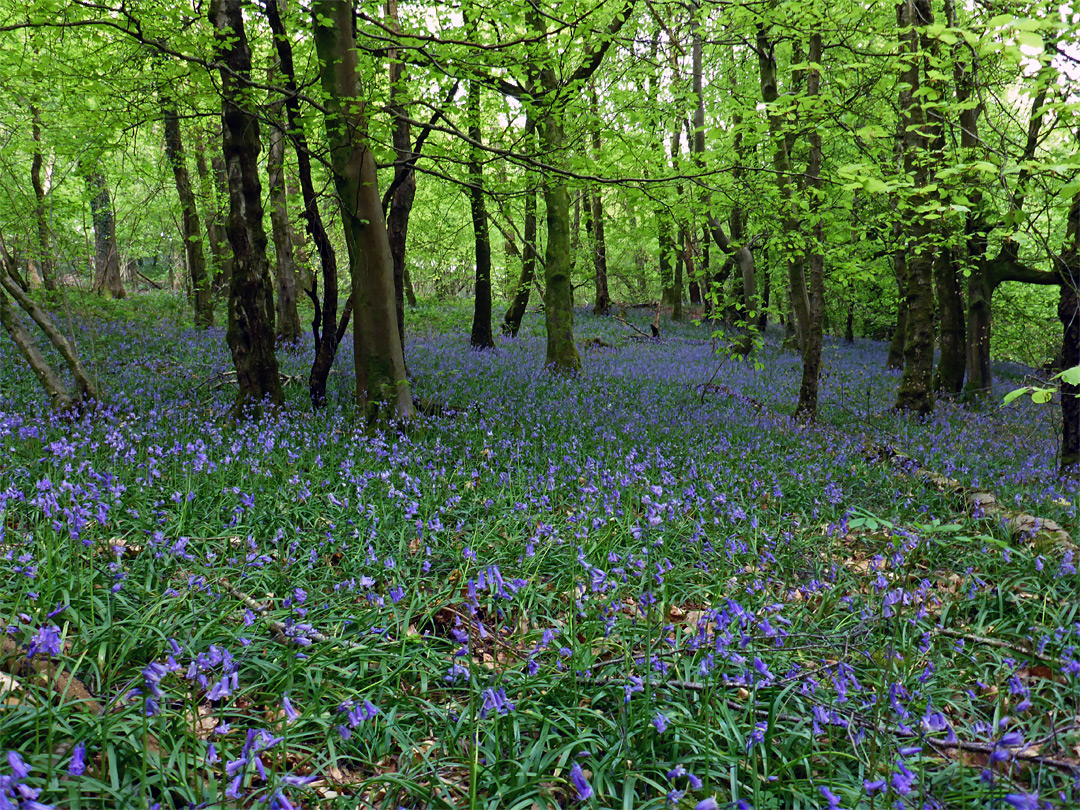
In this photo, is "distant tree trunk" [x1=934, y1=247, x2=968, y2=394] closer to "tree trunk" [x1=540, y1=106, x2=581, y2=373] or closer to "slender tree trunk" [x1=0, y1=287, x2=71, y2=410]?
"tree trunk" [x1=540, y1=106, x2=581, y2=373]

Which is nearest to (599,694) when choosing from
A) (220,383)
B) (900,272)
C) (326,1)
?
(326,1)

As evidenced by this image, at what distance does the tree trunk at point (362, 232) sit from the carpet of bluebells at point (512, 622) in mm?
595

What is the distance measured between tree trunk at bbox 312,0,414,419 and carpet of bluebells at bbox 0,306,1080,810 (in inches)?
23.4

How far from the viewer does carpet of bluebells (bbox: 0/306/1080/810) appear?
207cm

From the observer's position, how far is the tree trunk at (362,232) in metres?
6.60

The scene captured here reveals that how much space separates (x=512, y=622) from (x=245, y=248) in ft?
19.8

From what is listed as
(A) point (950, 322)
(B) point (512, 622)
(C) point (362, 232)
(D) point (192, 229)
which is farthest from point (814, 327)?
(D) point (192, 229)

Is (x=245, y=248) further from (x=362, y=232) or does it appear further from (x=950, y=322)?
(x=950, y=322)

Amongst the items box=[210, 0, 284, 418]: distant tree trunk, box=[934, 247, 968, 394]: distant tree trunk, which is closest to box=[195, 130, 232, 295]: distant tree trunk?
box=[210, 0, 284, 418]: distant tree trunk

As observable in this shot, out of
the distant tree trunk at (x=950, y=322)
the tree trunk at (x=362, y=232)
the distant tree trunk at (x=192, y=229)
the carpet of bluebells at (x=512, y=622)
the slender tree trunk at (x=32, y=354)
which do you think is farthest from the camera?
the distant tree trunk at (x=192, y=229)

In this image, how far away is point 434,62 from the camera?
6355 mm

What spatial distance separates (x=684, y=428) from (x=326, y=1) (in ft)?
22.1

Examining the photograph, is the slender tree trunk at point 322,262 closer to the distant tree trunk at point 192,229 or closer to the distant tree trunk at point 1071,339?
the distant tree trunk at point 192,229

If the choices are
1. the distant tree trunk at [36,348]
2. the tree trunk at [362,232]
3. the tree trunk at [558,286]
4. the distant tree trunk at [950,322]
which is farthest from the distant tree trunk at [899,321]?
the distant tree trunk at [36,348]
